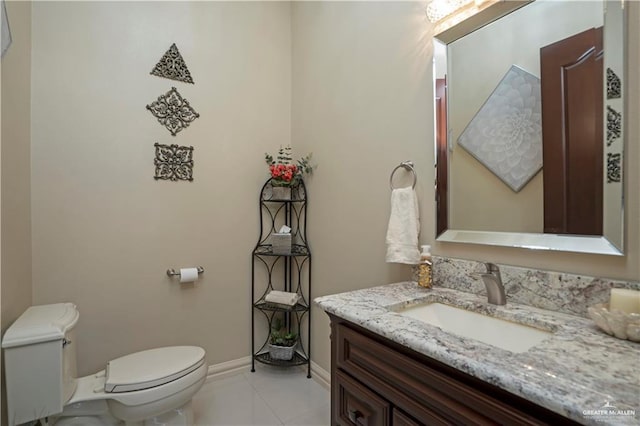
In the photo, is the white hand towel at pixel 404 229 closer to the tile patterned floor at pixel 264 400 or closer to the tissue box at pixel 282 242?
the tissue box at pixel 282 242

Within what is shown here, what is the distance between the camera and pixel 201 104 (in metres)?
2.04

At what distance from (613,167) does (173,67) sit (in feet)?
7.34

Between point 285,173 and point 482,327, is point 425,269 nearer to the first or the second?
point 482,327

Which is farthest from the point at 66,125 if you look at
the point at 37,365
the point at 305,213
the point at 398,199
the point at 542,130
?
the point at 542,130

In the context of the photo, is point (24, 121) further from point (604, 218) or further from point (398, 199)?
point (604, 218)

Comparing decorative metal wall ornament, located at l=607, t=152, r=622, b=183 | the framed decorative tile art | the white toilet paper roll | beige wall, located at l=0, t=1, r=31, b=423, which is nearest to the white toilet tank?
beige wall, located at l=0, t=1, r=31, b=423

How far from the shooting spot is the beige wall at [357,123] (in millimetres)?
1430

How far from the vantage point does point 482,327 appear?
0.99 meters

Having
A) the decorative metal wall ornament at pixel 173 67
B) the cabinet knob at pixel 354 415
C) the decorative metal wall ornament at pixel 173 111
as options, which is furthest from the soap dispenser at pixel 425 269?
the decorative metal wall ornament at pixel 173 67

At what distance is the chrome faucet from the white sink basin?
7cm

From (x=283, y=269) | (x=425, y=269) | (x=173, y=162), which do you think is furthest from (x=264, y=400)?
(x=173, y=162)

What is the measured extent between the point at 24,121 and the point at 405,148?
1889 mm

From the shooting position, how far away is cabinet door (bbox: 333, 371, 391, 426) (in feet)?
2.83

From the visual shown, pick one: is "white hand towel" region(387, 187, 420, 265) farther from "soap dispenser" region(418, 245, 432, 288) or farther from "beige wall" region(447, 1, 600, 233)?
"beige wall" region(447, 1, 600, 233)
